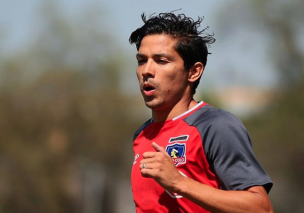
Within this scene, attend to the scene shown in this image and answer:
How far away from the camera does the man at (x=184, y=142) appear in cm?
392

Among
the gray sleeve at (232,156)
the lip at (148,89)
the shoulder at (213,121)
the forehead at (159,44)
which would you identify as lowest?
the gray sleeve at (232,156)

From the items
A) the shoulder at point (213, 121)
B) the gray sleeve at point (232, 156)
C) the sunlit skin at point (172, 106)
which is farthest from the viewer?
the shoulder at point (213, 121)

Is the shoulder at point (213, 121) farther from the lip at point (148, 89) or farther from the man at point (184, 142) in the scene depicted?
the lip at point (148, 89)

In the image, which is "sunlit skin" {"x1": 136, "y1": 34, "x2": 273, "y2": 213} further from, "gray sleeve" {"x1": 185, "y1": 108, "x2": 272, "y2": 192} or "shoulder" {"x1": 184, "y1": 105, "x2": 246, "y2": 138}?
"shoulder" {"x1": 184, "y1": 105, "x2": 246, "y2": 138}

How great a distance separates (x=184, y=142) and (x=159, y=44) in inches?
33.2

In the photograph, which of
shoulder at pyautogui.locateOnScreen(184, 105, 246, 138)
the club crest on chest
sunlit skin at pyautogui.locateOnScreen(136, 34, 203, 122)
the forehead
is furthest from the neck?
the forehead

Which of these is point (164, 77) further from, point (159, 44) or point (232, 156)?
point (232, 156)

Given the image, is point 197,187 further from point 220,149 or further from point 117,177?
point 117,177

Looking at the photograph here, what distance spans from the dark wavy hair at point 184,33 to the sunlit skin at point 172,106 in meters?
0.05

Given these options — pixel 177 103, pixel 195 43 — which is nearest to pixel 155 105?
pixel 177 103

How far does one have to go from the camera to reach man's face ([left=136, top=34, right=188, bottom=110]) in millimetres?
4543

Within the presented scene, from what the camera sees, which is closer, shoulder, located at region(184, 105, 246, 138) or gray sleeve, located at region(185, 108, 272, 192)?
gray sleeve, located at region(185, 108, 272, 192)

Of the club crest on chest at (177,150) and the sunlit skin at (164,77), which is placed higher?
the sunlit skin at (164,77)

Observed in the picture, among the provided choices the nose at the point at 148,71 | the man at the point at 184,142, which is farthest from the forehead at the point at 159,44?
the nose at the point at 148,71
